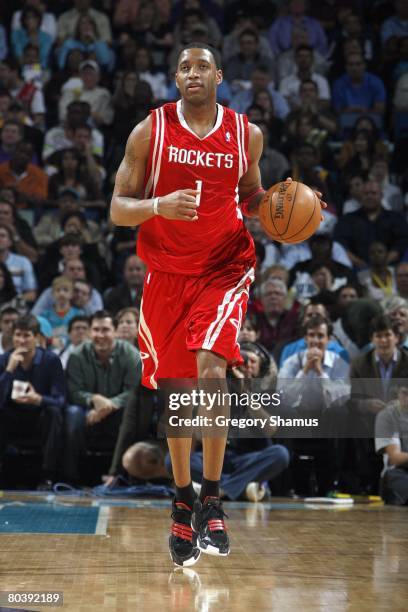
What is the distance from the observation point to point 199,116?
4336mm

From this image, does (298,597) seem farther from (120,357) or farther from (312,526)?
(120,357)

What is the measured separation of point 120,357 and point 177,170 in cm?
368

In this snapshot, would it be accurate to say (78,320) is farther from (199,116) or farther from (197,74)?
(197,74)

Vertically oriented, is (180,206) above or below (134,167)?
below

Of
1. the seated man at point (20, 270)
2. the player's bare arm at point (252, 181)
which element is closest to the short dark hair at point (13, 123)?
the seated man at point (20, 270)

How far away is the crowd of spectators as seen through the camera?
7441 millimetres

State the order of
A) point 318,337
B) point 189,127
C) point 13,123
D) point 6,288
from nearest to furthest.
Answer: point 189,127, point 318,337, point 6,288, point 13,123

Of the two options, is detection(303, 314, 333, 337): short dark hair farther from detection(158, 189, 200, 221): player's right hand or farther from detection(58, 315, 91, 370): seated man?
detection(158, 189, 200, 221): player's right hand

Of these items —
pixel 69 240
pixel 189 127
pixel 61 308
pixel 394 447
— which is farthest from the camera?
pixel 69 240

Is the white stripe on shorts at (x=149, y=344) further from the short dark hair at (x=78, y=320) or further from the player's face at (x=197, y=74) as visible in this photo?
the short dark hair at (x=78, y=320)

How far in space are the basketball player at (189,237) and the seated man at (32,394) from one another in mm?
3230

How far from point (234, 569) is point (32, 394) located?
3754 mm

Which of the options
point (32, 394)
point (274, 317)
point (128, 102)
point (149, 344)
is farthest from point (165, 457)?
point (128, 102)

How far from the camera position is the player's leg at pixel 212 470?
4.01 metres
